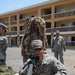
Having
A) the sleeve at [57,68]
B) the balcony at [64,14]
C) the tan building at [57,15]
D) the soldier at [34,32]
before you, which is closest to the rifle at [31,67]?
the sleeve at [57,68]

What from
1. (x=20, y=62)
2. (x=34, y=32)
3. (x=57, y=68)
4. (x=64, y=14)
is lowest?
(x=20, y=62)

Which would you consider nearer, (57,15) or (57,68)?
(57,68)

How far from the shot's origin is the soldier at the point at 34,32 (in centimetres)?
526

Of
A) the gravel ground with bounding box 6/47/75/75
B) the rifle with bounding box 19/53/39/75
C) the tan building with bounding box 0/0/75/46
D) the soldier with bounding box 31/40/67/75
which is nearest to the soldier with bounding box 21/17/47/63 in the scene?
the soldier with bounding box 31/40/67/75

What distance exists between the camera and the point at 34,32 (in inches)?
212

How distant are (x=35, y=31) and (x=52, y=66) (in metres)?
2.57

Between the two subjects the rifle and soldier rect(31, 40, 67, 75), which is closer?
the rifle

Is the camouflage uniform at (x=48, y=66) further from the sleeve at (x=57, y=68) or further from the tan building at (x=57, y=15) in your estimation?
the tan building at (x=57, y=15)

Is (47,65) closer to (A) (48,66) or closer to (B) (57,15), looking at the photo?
(A) (48,66)

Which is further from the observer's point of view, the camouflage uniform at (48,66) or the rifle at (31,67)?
the camouflage uniform at (48,66)

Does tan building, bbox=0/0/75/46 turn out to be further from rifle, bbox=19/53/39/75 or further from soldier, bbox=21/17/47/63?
rifle, bbox=19/53/39/75

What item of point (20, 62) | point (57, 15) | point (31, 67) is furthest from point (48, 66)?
point (57, 15)

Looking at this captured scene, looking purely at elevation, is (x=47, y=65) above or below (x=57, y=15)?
below

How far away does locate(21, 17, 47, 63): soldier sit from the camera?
526 cm
